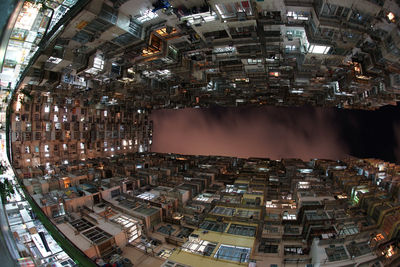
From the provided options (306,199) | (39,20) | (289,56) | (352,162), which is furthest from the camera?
(352,162)

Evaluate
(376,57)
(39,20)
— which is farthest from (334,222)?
(39,20)

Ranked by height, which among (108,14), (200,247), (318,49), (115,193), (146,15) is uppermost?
(146,15)

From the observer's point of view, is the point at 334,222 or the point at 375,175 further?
the point at 375,175

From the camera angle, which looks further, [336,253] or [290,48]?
[290,48]

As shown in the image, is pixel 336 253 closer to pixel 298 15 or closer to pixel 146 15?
pixel 298 15

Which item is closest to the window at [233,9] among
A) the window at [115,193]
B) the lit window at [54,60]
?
the lit window at [54,60]

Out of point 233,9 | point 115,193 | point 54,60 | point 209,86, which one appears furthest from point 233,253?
point 209,86

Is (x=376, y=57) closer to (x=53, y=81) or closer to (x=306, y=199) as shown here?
(x=306, y=199)

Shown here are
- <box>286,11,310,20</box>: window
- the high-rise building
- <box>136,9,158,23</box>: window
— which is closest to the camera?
the high-rise building

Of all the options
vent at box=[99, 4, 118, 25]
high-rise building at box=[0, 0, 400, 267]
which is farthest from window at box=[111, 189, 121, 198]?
vent at box=[99, 4, 118, 25]

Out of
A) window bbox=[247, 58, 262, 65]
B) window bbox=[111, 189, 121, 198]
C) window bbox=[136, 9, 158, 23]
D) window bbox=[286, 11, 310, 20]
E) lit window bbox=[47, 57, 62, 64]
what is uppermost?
window bbox=[136, 9, 158, 23]

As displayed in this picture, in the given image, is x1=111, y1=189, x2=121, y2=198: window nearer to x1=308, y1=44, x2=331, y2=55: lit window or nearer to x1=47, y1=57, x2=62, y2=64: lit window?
x1=47, y1=57, x2=62, y2=64: lit window
